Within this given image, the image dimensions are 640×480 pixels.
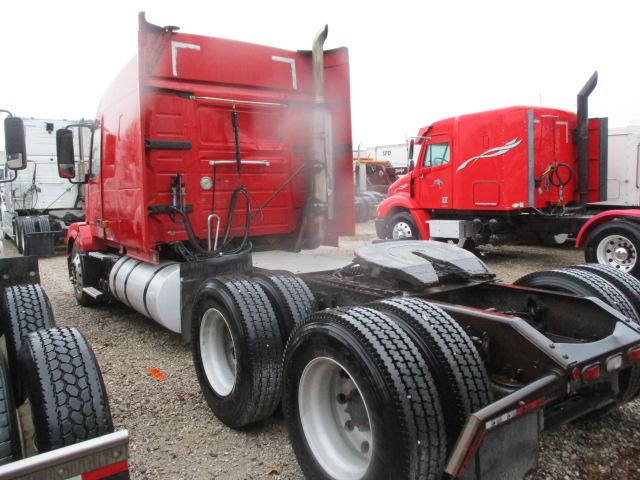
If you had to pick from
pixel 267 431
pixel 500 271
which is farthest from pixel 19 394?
pixel 500 271

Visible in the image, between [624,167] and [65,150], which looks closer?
[65,150]

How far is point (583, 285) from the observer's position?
3309 mm

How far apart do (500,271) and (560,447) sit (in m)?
6.96

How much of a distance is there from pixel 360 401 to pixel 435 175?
8973 millimetres

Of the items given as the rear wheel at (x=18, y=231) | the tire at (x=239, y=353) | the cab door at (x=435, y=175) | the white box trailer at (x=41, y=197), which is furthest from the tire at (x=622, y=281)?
the rear wheel at (x=18, y=231)

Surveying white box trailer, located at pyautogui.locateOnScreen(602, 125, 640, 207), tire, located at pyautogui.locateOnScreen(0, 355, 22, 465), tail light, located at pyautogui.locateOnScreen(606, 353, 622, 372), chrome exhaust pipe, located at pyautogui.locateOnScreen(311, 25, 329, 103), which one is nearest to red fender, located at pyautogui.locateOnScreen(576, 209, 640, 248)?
white box trailer, located at pyautogui.locateOnScreen(602, 125, 640, 207)

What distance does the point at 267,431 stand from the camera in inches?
133

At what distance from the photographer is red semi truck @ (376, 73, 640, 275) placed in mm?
9219

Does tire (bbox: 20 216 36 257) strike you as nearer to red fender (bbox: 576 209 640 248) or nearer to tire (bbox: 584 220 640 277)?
red fender (bbox: 576 209 640 248)

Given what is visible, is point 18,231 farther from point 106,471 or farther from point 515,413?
point 515,413

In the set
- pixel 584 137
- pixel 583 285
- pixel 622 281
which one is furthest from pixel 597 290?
pixel 584 137

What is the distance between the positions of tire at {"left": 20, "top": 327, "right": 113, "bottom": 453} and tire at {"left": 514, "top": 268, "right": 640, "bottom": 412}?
2.64m

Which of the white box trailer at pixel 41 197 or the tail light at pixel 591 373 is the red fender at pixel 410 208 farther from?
the tail light at pixel 591 373

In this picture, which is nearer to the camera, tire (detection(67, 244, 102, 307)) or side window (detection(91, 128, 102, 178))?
side window (detection(91, 128, 102, 178))
